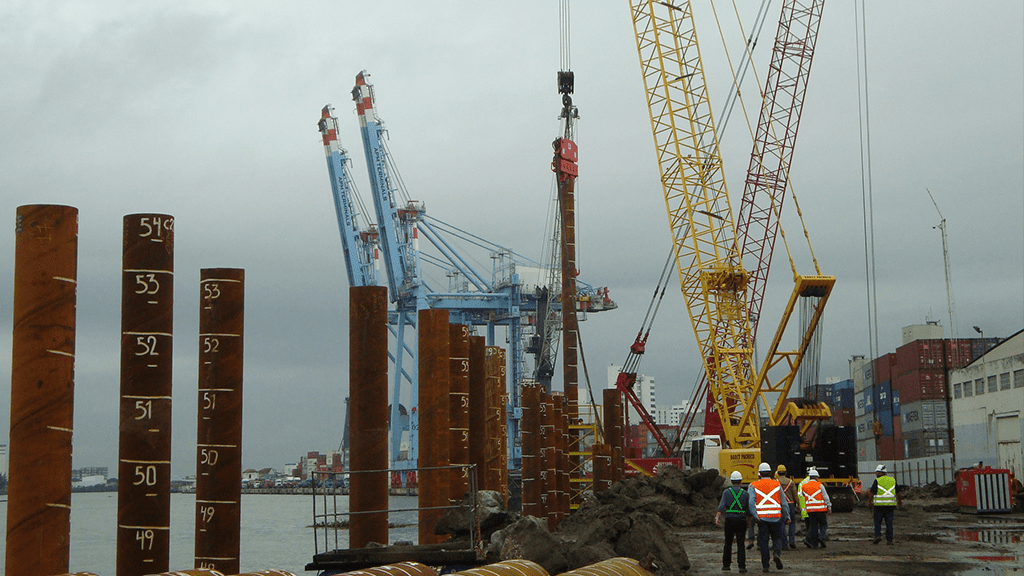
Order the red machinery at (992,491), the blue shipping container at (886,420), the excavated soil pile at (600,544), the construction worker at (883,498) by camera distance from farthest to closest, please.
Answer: the blue shipping container at (886,420) < the red machinery at (992,491) < the construction worker at (883,498) < the excavated soil pile at (600,544)

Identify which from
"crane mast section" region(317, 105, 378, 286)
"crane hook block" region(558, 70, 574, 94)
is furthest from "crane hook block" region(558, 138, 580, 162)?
"crane mast section" region(317, 105, 378, 286)

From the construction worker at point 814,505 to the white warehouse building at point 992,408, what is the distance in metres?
30.0

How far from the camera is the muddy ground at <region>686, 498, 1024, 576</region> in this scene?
14844 millimetres

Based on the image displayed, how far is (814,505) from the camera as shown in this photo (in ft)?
59.1

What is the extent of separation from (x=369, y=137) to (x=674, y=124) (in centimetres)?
3612

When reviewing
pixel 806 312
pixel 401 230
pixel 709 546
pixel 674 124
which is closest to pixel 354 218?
pixel 401 230

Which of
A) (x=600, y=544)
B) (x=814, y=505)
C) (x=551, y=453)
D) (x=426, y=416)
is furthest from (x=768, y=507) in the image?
(x=551, y=453)

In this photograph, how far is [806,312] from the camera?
3731 cm

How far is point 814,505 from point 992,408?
1415 inches

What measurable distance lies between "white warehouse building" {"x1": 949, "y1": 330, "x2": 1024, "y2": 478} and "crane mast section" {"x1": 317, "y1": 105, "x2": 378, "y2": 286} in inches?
1566

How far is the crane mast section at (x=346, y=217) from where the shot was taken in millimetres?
75188

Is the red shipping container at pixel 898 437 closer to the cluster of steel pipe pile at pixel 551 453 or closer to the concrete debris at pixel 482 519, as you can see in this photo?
the cluster of steel pipe pile at pixel 551 453

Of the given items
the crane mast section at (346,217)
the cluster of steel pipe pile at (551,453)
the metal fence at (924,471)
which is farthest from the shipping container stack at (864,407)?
the cluster of steel pipe pile at (551,453)

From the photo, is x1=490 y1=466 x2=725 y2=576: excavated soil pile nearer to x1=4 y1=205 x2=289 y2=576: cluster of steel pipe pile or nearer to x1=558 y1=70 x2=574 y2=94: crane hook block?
x1=4 y1=205 x2=289 y2=576: cluster of steel pipe pile
